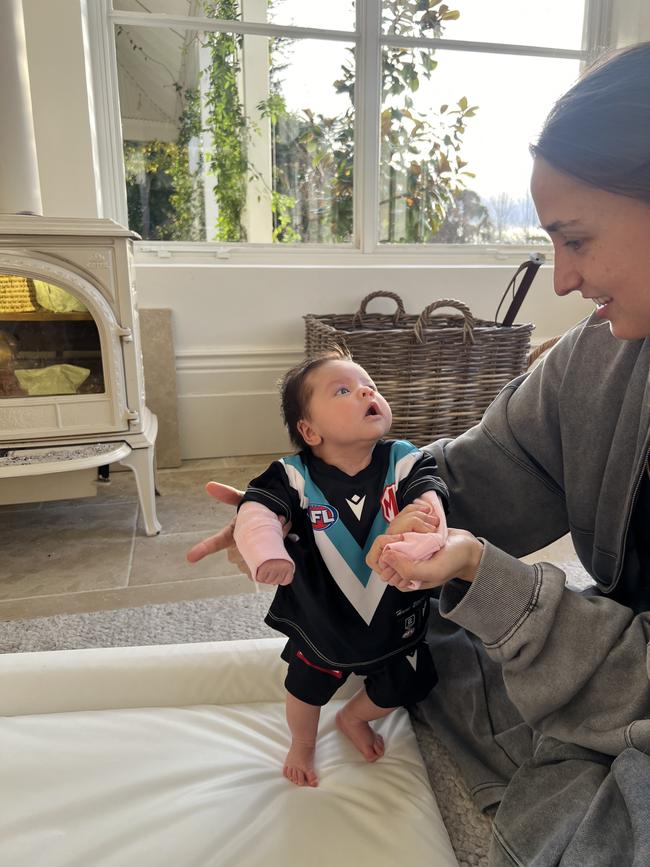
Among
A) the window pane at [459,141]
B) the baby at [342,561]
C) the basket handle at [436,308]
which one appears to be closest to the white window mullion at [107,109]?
the window pane at [459,141]

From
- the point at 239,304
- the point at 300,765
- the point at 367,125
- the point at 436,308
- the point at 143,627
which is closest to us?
the point at 300,765

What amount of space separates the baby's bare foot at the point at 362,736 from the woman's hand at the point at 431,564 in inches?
13.0

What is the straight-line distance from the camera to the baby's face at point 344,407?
3.00ft

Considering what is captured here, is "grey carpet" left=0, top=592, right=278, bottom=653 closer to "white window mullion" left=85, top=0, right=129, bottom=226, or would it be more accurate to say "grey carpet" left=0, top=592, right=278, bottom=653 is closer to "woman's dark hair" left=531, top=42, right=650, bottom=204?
"woman's dark hair" left=531, top=42, right=650, bottom=204

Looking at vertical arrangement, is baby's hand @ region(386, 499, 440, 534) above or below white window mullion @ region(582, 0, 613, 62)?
below

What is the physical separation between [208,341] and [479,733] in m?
2.00

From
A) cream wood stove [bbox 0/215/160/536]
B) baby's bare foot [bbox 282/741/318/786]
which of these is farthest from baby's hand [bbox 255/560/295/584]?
cream wood stove [bbox 0/215/160/536]

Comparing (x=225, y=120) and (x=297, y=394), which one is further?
(x=225, y=120)

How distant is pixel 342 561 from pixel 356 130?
2.39 metres

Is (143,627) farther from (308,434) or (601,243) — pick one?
(601,243)

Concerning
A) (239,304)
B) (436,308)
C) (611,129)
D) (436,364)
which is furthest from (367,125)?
(611,129)

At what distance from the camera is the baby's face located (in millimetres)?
915

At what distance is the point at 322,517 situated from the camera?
0.91 meters

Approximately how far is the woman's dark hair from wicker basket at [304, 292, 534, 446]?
133 centimetres
